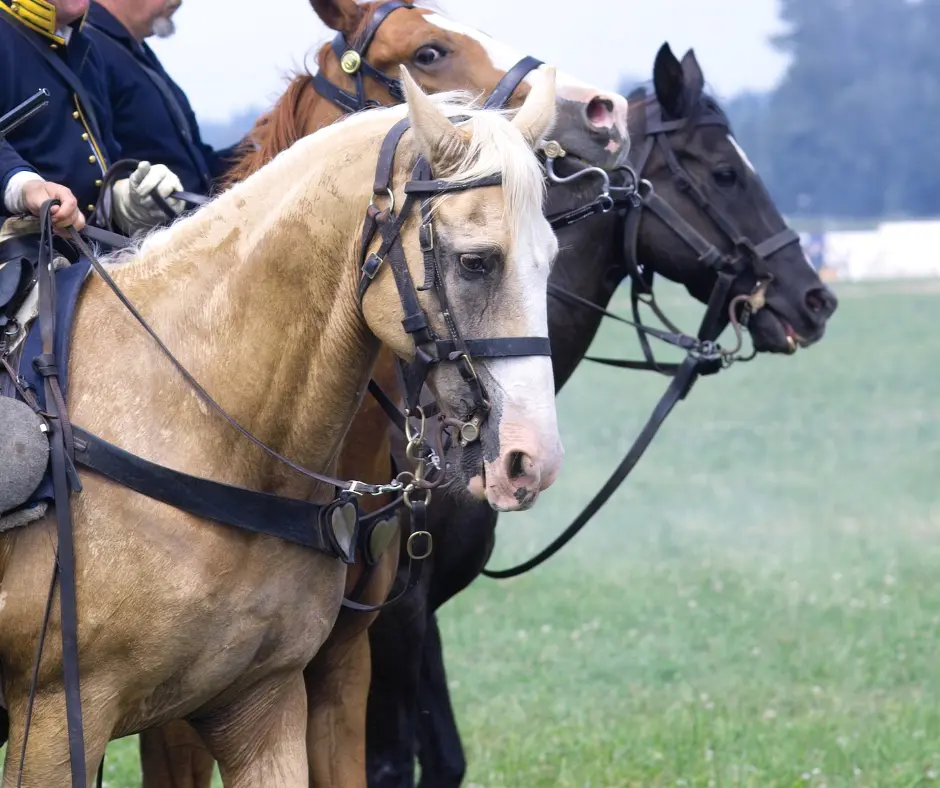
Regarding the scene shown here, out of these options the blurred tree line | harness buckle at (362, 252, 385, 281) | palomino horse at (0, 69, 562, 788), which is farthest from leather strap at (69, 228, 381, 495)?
the blurred tree line

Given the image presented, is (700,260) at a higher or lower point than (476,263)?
higher

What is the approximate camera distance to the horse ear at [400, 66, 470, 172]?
11.6ft

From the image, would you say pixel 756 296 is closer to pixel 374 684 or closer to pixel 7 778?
pixel 374 684

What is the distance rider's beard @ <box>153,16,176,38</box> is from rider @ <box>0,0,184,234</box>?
3.35 feet

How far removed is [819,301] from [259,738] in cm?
309

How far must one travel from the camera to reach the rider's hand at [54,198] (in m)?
4.01

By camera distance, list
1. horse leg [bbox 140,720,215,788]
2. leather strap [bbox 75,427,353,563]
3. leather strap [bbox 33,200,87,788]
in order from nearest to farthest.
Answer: leather strap [bbox 33,200,87,788]
leather strap [bbox 75,427,353,563]
horse leg [bbox 140,720,215,788]

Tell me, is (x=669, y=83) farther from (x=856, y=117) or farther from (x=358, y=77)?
(x=856, y=117)

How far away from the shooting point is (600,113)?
5293mm

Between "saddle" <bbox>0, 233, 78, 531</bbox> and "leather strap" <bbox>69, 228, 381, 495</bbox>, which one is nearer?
"saddle" <bbox>0, 233, 78, 531</bbox>

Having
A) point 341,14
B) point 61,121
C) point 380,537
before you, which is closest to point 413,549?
point 380,537

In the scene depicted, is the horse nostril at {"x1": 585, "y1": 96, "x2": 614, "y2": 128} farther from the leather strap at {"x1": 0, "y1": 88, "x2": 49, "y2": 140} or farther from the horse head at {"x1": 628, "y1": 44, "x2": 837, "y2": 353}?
the leather strap at {"x1": 0, "y1": 88, "x2": 49, "y2": 140}

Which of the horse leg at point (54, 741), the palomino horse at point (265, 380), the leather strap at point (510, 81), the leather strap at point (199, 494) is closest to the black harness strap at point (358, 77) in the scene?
the leather strap at point (510, 81)

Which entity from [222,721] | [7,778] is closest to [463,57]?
[222,721]
